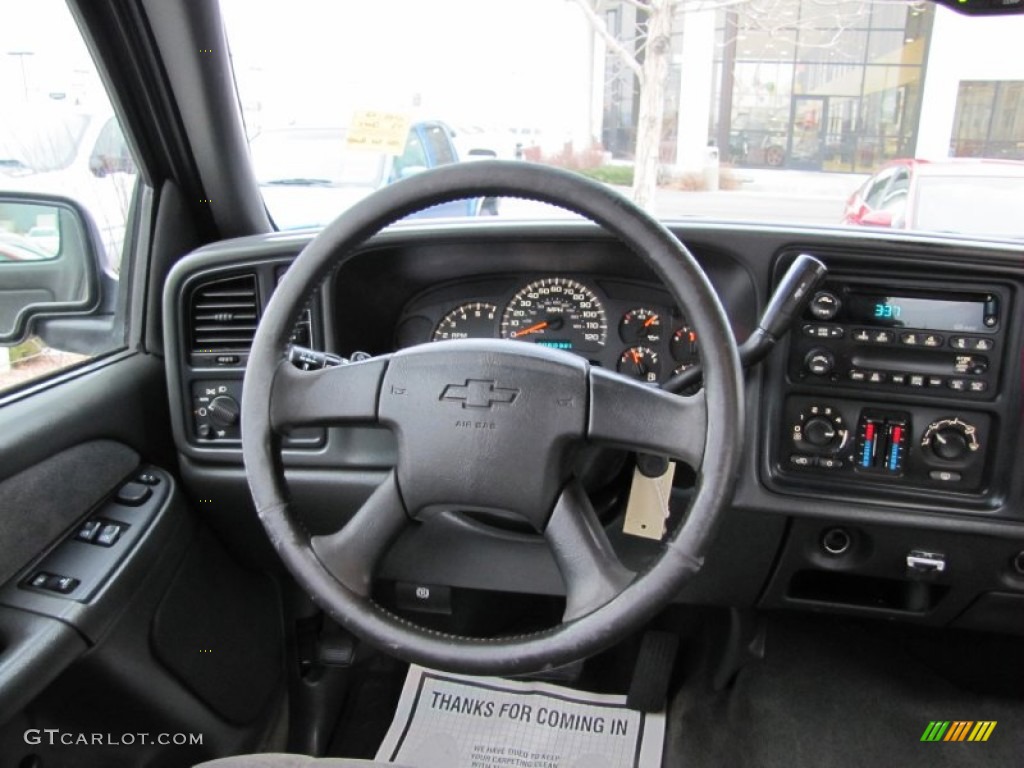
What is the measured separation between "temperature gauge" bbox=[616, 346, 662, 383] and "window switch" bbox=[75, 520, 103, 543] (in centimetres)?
98

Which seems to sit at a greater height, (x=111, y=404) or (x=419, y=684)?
(x=111, y=404)

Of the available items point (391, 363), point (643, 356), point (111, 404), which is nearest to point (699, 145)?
point (643, 356)

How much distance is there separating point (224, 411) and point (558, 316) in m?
0.67

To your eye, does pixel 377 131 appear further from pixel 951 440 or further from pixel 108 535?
pixel 951 440

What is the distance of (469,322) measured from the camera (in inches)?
63.0

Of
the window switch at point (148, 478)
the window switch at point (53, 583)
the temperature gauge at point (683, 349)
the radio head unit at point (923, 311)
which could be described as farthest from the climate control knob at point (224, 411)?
the radio head unit at point (923, 311)

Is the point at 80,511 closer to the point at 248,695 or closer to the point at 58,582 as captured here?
the point at 58,582

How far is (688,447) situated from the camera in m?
0.94

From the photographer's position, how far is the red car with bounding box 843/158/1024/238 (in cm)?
158

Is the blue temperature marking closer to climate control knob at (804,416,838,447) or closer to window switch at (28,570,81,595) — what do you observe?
climate control knob at (804,416,838,447)

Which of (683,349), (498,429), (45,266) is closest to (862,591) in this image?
(683,349)

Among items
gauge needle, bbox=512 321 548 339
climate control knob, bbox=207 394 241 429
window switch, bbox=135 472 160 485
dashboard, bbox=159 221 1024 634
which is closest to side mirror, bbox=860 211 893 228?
dashboard, bbox=159 221 1024 634

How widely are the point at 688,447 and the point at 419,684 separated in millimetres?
1278

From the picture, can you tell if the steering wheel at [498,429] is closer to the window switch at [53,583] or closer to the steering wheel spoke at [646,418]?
the steering wheel spoke at [646,418]
